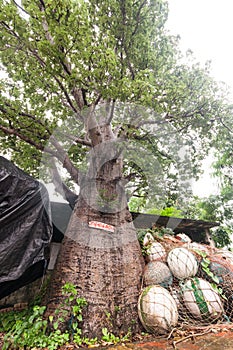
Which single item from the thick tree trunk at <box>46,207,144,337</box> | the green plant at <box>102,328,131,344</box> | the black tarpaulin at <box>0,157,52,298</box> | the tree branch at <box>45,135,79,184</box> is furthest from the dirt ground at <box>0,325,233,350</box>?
the tree branch at <box>45,135,79,184</box>

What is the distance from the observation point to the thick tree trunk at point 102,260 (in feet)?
6.52

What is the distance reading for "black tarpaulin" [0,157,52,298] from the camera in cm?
185

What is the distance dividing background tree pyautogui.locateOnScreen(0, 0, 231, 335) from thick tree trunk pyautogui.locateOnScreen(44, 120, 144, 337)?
0.4 inches

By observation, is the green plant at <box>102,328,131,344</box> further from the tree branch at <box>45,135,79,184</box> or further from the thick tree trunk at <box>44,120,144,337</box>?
the tree branch at <box>45,135,79,184</box>

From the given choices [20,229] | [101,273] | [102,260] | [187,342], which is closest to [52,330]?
[101,273]

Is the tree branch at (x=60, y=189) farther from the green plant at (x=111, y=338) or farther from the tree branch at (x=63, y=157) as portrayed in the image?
the green plant at (x=111, y=338)

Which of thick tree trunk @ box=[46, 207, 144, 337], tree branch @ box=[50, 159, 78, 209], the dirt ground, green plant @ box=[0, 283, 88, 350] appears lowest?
the dirt ground

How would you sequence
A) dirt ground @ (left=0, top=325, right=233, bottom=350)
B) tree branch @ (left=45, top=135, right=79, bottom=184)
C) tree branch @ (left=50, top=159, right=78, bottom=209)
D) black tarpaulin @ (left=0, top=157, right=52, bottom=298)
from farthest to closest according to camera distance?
1. tree branch @ (left=50, top=159, right=78, bottom=209)
2. tree branch @ (left=45, top=135, right=79, bottom=184)
3. black tarpaulin @ (left=0, top=157, right=52, bottom=298)
4. dirt ground @ (left=0, top=325, right=233, bottom=350)

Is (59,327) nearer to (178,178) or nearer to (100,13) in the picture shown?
(178,178)

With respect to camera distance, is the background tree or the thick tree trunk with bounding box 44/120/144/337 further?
the background tree

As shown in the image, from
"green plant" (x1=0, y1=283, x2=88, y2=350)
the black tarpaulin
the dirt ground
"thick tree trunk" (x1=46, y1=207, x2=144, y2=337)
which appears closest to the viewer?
the dirt ground

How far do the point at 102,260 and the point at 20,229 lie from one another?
1.02m

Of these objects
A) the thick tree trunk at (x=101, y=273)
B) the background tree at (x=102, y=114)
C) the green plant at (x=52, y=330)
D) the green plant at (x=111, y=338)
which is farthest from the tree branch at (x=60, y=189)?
the green plant at (x=111, y=338)

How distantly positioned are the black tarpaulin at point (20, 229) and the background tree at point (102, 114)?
0.45 m
